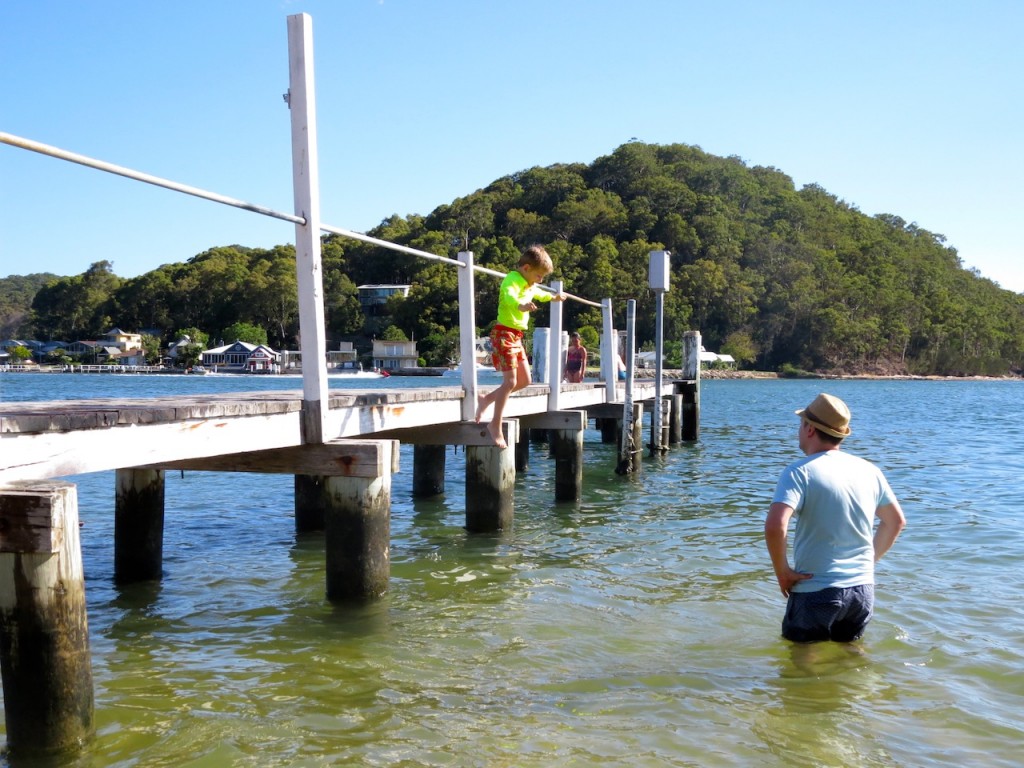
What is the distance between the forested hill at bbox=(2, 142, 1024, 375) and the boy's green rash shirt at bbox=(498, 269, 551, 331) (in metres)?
103

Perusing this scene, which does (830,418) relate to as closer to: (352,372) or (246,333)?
(352,372)

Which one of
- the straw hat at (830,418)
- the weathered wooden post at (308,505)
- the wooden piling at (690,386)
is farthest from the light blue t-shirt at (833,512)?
the wooden piling at (690,386)

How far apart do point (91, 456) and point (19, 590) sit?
1.05 meters

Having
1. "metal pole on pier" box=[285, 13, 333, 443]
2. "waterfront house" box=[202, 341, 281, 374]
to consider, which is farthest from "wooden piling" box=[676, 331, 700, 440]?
"waterfront house" box=[202, 341, 281, 374]

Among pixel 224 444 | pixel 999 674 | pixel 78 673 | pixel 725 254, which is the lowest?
pixel 999 674

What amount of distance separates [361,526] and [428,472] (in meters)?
6.96

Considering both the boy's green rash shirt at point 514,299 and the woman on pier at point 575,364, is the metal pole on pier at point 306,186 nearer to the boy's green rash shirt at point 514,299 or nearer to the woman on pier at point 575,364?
the boy's green rash shirt at point 514,299

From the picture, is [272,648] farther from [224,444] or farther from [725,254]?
[725,254]

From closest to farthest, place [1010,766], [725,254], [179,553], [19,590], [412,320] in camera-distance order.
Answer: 1. [19,590]
2. [1010,766]
3. [179,553]
4. [412,320]
5. [725,254]

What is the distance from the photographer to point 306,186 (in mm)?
6309

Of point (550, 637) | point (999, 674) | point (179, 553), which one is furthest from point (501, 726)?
point (179, 553)

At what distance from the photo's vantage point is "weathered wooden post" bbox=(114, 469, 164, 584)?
8.02 metres

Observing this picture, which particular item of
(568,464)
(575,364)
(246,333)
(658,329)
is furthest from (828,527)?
(246,333)

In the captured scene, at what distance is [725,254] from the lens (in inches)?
5187
